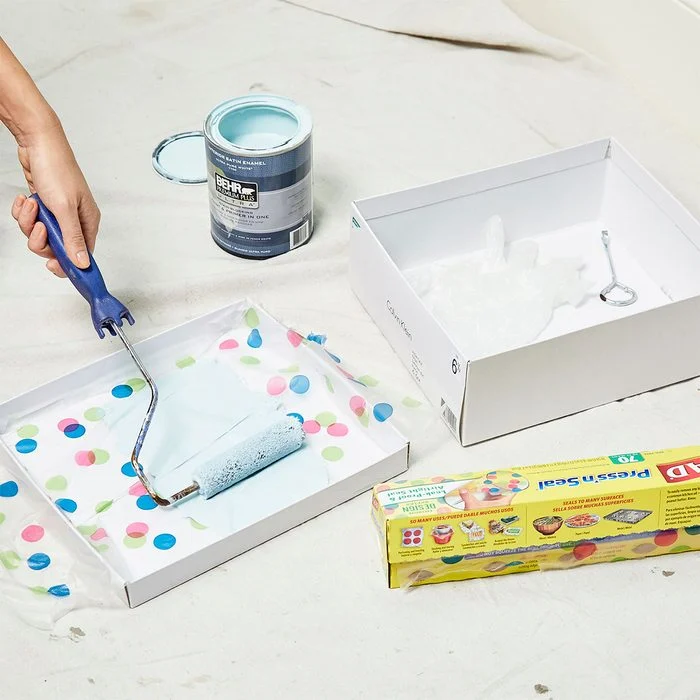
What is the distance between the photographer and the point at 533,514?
715 mm

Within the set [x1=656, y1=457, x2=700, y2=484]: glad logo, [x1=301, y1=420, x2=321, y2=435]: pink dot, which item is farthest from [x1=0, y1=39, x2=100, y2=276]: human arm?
[x1=656, y1=457, x2=700, y2=484]: glad logo

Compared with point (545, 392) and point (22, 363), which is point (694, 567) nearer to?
point (545, 392)

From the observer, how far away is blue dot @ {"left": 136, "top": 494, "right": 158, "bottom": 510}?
31.2 inches

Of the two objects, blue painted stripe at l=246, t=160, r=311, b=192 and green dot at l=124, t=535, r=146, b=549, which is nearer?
green dot at l=124, t=535, r=146, b=549

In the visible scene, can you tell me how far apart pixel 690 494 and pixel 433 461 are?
206mm

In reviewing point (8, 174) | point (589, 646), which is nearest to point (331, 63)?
point (8, 174)

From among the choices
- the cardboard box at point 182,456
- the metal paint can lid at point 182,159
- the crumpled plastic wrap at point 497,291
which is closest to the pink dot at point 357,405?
the cardboard box at point 182,456

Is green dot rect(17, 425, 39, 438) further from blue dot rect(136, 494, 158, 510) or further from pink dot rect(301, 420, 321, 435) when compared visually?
pink dot rect(301, 420, 321, 435)

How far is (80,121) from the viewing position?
1199 millimetres

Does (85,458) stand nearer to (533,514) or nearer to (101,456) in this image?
(101,456)

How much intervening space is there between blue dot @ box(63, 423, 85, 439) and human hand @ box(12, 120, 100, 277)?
0.13m

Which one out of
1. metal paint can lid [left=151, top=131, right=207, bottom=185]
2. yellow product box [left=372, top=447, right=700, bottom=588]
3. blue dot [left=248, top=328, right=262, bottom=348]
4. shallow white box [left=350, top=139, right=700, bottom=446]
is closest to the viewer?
yellow product box [left=372, top=447, right=700, bottom=588]

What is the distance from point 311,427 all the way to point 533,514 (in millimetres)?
217

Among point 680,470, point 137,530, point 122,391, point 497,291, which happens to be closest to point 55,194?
point 122,391
